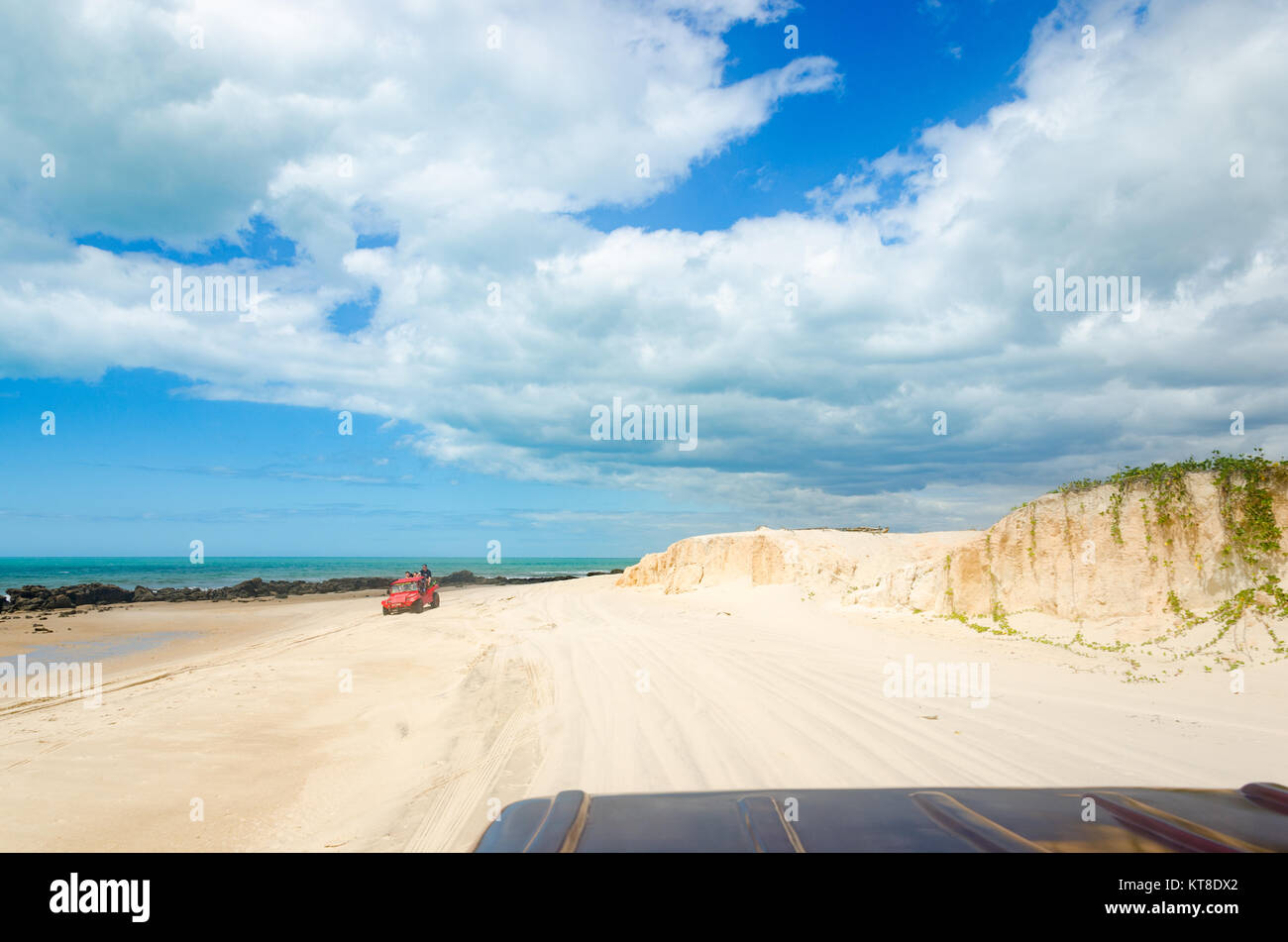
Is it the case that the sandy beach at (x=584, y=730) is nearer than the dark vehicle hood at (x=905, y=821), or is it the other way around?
the dark vehicle hood at (x=905, y=821)

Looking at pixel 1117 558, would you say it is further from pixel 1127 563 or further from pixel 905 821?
pixel 905 821

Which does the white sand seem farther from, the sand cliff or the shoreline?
the shoreline

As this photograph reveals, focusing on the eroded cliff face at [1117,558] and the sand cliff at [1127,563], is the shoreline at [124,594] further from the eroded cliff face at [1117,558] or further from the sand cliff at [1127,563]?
the sand cliff at [1127,563]

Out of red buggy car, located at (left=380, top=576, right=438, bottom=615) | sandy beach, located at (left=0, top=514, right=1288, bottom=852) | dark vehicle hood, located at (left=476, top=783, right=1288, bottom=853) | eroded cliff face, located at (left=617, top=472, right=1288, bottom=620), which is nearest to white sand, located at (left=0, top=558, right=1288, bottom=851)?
sandy beach, located at (left=0, top=514, right=1288, bottom=852)

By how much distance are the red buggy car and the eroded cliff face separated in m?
21.0

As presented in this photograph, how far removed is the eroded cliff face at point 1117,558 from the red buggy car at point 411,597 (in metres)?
21.0

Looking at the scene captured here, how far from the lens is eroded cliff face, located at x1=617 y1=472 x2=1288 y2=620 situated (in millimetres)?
10773

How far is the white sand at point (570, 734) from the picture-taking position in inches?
250

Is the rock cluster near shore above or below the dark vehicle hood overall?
below

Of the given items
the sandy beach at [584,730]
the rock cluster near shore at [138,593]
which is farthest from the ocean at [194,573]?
the sandy beach at [584,730]

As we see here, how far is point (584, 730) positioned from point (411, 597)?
79.6ft
